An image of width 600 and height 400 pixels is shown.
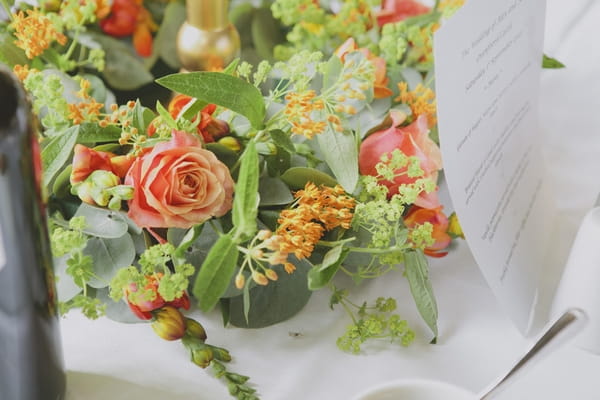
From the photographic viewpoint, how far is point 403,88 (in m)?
0.62

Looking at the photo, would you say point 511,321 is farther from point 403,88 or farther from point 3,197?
point 3,197

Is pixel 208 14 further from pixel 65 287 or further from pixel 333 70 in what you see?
pixel 65 287

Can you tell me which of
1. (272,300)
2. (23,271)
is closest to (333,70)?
(272,300)

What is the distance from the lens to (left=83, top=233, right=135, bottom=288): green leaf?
527mm

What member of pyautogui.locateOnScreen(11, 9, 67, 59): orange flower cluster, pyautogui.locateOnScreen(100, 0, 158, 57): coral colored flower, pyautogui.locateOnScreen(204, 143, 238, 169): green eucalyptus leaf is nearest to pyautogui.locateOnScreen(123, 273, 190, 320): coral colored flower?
pyautogui.locateOnScreen(204, 143, 238, 169): green eucalyptus leaf

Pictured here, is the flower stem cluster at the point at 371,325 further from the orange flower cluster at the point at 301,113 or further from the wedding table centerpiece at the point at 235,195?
the orange flower cluster at the point at 301,113

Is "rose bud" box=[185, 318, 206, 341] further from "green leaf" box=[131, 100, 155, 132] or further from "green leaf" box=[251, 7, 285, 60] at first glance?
"green leaf" box=[251, 7, 285, 60]

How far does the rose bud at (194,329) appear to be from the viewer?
1.79 feet

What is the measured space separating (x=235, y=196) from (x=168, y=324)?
0.47 feet

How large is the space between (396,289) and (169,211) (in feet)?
0.76

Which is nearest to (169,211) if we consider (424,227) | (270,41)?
(424,227)

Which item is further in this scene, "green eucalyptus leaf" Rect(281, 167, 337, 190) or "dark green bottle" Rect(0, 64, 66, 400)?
"green eucalyptus leaf" Rect(281, 167, 337, 190)

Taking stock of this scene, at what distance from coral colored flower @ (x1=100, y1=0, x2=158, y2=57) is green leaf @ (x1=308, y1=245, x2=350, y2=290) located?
416mm

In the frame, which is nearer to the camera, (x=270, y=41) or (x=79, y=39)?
(x=79, y=39)
